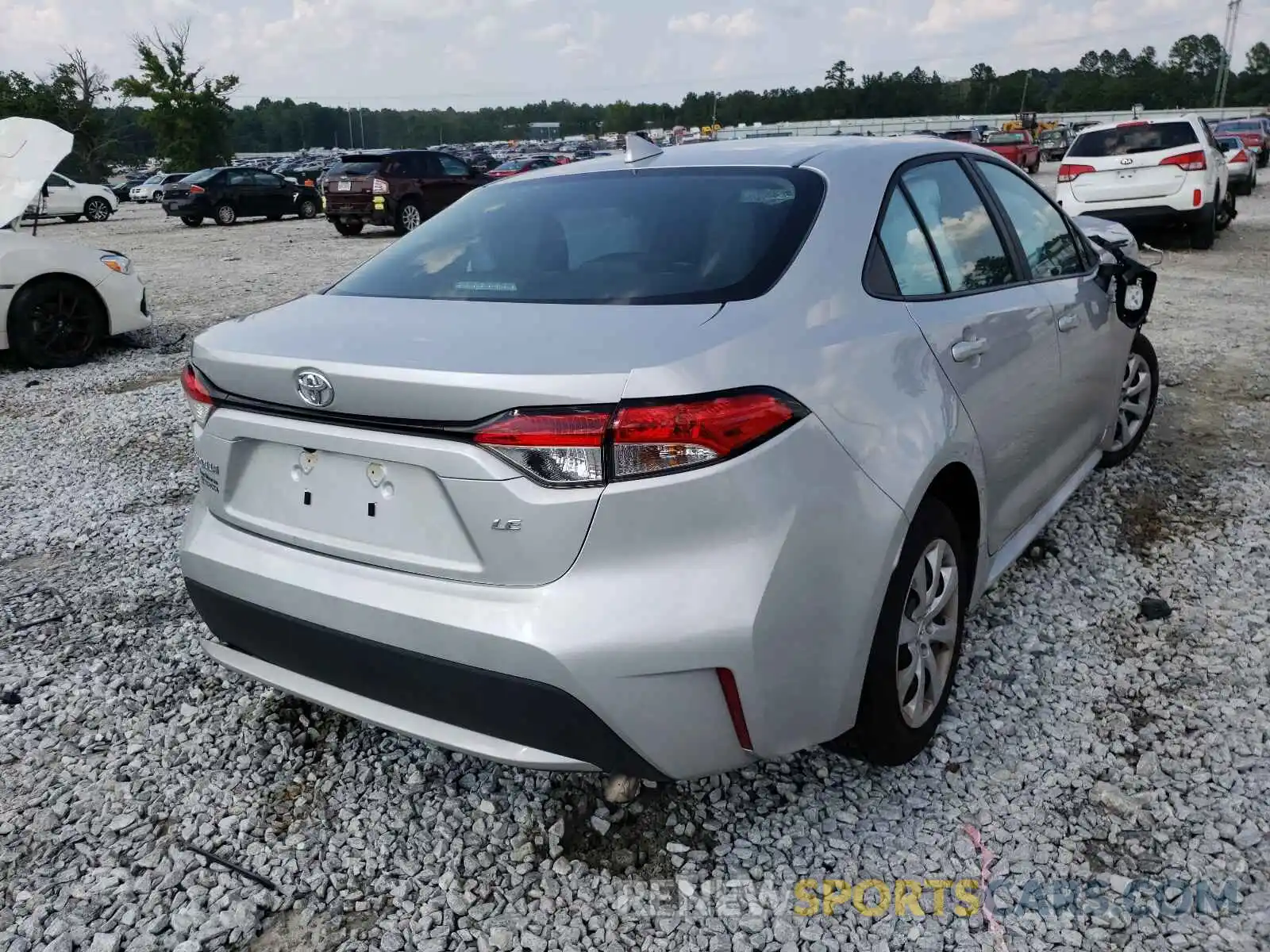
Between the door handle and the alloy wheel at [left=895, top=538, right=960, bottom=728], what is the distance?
50cm

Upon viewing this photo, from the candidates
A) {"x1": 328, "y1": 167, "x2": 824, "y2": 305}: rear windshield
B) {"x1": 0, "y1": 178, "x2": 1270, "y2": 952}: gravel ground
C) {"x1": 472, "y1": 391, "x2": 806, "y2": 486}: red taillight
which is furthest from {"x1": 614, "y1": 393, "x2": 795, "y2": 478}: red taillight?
{"x1": 0, "y1": 178, "x2": 1270, "y2": 952}: gravel ground

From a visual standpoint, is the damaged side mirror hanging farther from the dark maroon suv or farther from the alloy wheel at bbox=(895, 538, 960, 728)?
the dark maroon suv

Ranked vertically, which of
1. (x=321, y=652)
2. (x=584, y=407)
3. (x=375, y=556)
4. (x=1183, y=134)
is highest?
(x=1183, y=134)

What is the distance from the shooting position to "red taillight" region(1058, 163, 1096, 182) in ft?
41.5

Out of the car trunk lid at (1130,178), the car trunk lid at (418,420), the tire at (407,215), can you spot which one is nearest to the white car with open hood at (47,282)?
the car trunk lid at (418,420)

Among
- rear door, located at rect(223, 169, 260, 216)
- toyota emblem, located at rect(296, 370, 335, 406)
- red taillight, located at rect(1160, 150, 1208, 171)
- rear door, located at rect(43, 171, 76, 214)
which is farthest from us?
rear door, located at rect(43, 171, 76, 214)

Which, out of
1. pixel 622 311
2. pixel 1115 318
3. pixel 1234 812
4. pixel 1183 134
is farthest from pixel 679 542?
pixel 1183 134

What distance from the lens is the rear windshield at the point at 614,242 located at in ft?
7.75

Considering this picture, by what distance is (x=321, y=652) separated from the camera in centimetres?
228

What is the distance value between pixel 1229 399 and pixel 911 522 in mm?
4892

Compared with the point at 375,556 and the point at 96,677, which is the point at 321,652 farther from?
the point at 96,677

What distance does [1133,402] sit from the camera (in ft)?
16.2

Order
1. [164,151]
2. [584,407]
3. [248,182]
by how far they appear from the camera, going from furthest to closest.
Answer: [164,151] < [248,182] < [584,407]

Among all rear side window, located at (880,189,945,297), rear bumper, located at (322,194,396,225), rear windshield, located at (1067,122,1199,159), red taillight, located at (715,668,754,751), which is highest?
rear windshield, located at (1067,122,1199,159)
